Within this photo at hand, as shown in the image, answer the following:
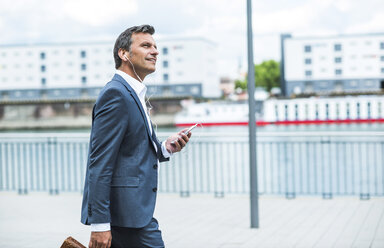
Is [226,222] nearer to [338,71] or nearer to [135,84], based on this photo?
[135,84]

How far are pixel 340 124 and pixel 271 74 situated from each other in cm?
6292

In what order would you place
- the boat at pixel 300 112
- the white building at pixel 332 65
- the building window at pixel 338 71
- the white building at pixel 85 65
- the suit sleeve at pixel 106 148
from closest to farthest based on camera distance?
the suit sleeve at pixel 106 148
the boat at pixel 300 112
the white building at pixel 332 65
the building window at pixel 338 71
the white building at pixel 85 65

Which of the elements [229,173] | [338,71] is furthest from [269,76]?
[229,173]

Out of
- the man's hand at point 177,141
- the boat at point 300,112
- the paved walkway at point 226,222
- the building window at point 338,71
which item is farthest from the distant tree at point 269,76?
the man's hand at point 177,141

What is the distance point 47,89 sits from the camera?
267 ft

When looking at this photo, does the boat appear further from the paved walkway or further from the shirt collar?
the shirt collar

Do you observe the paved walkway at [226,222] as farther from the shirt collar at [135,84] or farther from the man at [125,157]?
the shirt collar at [135,84]

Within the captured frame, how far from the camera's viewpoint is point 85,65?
8181cm

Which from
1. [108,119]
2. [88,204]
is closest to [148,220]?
[88,204]

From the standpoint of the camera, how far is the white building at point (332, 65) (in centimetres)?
6619

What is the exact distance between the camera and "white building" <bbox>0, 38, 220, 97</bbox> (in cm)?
7906

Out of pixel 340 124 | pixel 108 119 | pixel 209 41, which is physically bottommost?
pixel 340 124

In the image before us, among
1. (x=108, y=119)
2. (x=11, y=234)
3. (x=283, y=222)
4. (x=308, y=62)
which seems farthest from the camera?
(x=308, y=62)

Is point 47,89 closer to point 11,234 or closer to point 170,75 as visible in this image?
point 170,75
